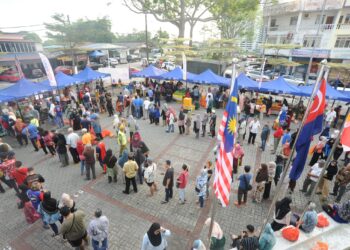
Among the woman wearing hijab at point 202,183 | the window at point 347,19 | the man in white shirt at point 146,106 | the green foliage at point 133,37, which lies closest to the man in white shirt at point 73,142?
the woman wearing hijab at point 202,183

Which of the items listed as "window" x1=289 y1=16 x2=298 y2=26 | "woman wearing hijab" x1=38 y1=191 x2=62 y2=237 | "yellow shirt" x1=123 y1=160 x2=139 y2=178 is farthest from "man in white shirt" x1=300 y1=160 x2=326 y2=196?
"window" x1=289 y1=16 x2=298 y2=26

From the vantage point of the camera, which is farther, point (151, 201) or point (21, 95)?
point (21, 95)

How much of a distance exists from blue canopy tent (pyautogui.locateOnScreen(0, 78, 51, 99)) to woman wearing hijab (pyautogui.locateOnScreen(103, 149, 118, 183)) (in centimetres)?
832

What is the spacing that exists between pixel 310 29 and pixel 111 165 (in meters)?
35.5

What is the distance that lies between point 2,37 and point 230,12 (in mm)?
34252

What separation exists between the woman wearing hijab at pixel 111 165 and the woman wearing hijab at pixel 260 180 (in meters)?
4.76

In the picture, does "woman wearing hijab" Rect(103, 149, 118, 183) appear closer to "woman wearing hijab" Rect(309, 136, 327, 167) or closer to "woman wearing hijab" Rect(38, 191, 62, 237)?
"woman wearing hijab" Rect(38, 191, 62, 237)

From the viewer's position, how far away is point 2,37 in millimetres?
31766

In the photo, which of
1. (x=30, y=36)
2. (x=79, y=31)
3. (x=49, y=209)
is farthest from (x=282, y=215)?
(x=30, y=36)

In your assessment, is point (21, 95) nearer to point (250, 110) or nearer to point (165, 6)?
point (250, 110)

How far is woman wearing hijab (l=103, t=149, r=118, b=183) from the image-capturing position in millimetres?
6966

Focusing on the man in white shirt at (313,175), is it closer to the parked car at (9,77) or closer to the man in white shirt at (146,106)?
the man in white shirt at (146,106)

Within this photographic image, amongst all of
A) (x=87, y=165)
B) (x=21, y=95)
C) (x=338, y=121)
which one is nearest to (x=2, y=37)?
(x=21, y=95)

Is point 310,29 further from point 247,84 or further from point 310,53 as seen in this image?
point 247,84
